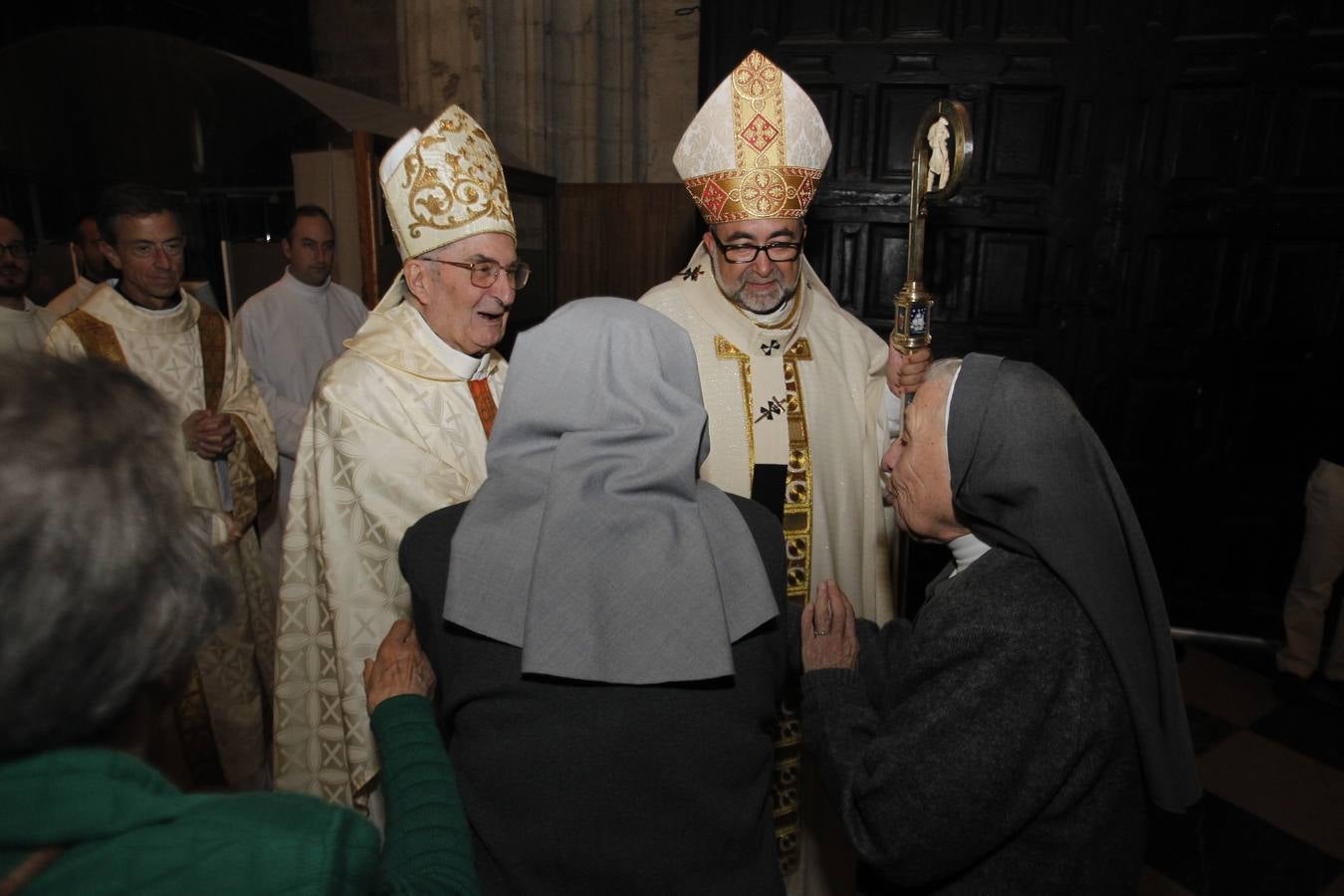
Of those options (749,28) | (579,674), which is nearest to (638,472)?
(579,674)

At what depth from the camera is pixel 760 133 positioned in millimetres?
2650

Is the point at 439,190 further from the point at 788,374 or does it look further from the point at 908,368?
the point at 908,368

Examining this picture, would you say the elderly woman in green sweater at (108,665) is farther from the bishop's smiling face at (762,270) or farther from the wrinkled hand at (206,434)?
the wrinkled hand at (206,434)

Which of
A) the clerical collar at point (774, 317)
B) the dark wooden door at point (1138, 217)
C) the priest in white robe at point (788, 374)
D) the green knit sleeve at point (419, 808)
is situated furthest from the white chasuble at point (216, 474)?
the dark wooden door at point (1138, 217)

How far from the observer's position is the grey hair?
610 millimetres

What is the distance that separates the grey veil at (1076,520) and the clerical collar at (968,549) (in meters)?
0.08

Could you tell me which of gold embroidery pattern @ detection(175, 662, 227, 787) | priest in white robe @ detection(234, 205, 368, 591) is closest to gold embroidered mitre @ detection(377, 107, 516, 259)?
gold embroidery pattern @ detection(175, 662, 227, 787)

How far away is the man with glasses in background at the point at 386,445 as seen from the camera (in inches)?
74.7

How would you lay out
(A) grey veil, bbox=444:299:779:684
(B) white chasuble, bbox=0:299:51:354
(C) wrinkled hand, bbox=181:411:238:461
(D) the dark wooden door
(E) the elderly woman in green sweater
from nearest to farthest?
(E) the elderly woman in green sweater → (A) grey veil, bbox=444:299:779:684 → (C) wrinkled hand, bbox=181:411:238:461 → (B) white chasuble, bbox=0:299:51:354 → (D) the dark wooden door

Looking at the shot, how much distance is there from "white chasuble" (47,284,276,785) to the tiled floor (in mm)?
3159

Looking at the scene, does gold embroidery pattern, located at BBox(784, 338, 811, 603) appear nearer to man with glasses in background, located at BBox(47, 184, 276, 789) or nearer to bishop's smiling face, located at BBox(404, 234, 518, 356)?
bishop's smiling face, located at BBox(404, 234, 518, 356)

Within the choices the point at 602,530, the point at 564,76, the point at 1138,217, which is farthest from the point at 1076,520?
the point at 564,76

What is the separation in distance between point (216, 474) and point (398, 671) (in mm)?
2202

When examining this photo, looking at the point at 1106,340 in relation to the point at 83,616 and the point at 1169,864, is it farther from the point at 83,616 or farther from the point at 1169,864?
the point at 83,616
